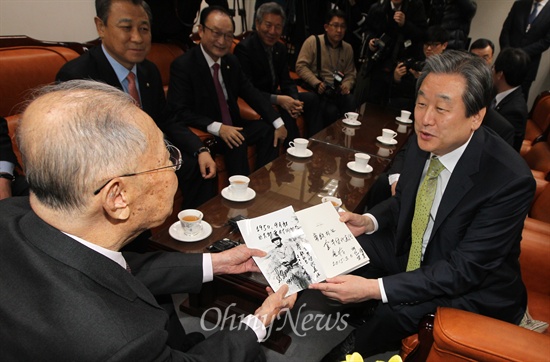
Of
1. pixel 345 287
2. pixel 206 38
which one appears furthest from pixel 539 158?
pixel 206 38

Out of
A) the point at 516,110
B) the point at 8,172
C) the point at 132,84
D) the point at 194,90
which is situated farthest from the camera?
the point at 194,90

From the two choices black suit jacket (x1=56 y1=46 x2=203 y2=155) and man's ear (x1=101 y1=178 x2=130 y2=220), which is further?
black suit jacket (x1=56 y1=46 x2=203 y2=155)

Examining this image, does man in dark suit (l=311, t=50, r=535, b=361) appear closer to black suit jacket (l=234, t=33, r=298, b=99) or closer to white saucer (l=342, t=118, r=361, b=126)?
white saucer (l=342, t=118, r=361, b=126)

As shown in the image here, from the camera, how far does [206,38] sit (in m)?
2.59

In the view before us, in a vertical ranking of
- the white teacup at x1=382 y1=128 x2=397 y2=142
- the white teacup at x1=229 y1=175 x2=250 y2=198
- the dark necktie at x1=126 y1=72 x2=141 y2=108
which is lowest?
the white teacup at x1=382 y1=128 x2=397 y2=142

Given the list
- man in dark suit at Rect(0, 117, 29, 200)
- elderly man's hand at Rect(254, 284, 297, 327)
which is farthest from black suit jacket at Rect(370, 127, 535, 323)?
man in dark suit at Rect(0, 117, 29, 200)

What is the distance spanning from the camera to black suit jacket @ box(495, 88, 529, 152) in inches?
98.1

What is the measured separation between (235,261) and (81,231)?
587 mm

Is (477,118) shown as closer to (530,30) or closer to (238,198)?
(238,198)

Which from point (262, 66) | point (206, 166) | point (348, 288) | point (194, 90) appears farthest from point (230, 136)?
point (348, 288)

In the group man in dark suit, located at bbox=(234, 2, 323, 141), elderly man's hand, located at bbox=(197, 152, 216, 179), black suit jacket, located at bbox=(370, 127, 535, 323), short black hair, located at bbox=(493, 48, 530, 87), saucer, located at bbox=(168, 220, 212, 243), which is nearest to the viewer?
black suit jacket, located at bbox=(370, 127, 535, 323)

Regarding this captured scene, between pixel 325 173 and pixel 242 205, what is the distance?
60 centimetres

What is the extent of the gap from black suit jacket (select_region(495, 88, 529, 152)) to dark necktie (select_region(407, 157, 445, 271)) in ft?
4.84

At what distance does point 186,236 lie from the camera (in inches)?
54.5
